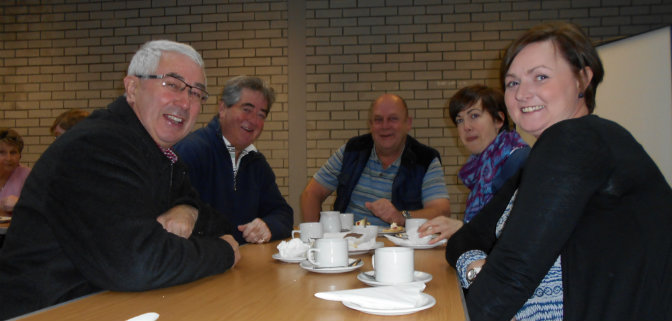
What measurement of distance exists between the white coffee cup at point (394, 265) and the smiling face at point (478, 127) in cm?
181

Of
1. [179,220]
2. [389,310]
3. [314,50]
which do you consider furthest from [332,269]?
[314,50]

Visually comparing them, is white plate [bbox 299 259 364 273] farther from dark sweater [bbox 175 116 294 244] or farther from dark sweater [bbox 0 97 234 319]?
dark sweater [bbox 175 116 294 244]

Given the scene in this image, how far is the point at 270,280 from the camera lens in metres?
1.61

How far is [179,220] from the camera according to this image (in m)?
1.92

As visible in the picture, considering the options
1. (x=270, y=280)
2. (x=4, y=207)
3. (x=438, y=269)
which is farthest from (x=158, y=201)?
(x=4, y=207)

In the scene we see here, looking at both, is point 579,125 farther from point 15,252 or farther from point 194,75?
point 15,252

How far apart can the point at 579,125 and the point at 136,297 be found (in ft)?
3.94

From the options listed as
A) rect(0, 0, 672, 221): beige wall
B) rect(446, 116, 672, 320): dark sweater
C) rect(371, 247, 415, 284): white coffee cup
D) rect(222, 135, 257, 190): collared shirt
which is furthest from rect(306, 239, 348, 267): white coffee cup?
rect(0, 0, 672, 221): beige wall

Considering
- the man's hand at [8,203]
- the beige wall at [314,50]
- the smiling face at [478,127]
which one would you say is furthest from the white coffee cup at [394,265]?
the beige wall at [314,50]

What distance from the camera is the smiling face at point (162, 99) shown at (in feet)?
6.68

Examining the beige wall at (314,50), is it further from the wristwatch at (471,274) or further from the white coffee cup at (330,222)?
the wristwatch at (471,274)

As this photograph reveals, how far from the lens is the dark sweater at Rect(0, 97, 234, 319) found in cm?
142

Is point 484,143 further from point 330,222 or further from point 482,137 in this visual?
point 330,222

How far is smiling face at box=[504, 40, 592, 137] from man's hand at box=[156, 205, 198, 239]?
121 centimetres
